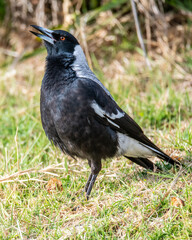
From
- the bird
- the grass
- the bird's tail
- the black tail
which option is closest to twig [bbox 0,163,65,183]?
the grass

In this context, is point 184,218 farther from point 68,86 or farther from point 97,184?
point 68,86

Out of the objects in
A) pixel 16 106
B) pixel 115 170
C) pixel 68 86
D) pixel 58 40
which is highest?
pixel 58 40

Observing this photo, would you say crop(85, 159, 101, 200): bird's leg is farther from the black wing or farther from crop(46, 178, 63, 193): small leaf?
the black wing

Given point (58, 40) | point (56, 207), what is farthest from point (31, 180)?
point (58, 40)

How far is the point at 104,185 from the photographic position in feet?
10.4

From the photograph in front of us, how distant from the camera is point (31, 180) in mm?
3180

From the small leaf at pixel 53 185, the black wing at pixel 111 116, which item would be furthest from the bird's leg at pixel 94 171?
the black wing at pixel 111 116

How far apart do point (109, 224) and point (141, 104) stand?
2.16m

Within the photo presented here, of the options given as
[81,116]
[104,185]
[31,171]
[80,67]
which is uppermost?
[80,67]

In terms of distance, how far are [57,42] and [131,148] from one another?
1.17 metres

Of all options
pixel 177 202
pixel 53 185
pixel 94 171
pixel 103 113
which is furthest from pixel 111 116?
pixel 177 202

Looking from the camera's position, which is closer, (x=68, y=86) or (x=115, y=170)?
(x=68, y=86)

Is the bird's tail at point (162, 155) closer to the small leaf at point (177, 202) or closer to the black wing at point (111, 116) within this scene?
the black wing at point (111, 116)

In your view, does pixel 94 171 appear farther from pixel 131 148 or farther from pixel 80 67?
pixel 80 67
